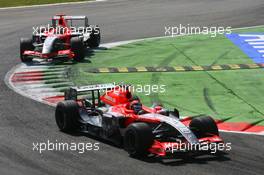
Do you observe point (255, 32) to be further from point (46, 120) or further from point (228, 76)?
point (46, 120)

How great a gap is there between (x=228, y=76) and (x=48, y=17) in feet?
59.1

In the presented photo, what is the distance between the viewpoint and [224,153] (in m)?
16.9

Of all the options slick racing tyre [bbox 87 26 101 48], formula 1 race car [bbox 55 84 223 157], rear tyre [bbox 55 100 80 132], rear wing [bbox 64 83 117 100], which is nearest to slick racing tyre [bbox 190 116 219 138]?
formula 1 race car [bbox 55 84 223 157]

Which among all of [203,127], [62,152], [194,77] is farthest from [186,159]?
[194,77]

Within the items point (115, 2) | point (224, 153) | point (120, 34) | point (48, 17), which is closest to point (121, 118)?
point (224, 153)

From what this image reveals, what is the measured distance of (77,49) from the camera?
29.6 metres

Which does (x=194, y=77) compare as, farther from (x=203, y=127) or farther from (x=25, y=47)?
(x=203, y=127)

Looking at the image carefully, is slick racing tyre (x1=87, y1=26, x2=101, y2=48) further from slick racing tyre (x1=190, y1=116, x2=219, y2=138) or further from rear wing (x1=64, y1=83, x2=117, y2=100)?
slick racing tyre (x1=190, y1=116, x2=219, y2=138)

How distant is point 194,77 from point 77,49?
228 inches

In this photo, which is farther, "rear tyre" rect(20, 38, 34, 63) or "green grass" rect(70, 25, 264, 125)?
"rear tyre" rect(20, 38, 34, 63)

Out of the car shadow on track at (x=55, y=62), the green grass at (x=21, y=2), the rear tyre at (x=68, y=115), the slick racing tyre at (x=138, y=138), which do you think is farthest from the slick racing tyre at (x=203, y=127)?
the green grass at (x=21, y=2)

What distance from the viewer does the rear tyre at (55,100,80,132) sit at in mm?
18812

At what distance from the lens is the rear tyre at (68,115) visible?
18812 mm

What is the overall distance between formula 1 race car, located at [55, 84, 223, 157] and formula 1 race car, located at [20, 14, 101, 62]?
970 centimetres
